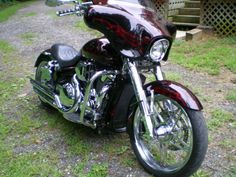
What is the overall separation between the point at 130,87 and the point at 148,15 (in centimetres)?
63

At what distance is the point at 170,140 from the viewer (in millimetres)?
2764

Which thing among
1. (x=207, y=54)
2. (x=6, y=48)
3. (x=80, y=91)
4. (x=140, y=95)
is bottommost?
(x=6, y=48)

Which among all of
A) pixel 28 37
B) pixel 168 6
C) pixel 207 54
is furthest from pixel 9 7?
pixel 207 54

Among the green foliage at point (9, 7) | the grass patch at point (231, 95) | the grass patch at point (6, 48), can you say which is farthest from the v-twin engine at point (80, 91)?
the green foliage at point (9, 7)

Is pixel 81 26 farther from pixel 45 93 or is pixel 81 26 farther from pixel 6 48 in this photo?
pixel 45 93

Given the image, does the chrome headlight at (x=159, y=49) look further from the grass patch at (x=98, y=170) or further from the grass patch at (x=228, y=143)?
the grass patch at (x=228, y=143)

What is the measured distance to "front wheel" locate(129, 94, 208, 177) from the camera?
2.51 meters

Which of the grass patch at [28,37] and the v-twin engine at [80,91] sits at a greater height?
the v-twin engine at [80,91]

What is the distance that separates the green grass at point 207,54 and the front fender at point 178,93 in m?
2.72

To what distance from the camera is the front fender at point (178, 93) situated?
2494mm

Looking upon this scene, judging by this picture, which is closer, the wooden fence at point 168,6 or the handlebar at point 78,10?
the handlebar at point 78,10

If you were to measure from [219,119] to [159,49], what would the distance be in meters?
1.52

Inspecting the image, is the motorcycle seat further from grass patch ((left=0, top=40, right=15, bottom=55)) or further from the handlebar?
grass patch ((left=0, top=40, right=15, bottom=55))

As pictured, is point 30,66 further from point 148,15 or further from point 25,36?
point 148,15
